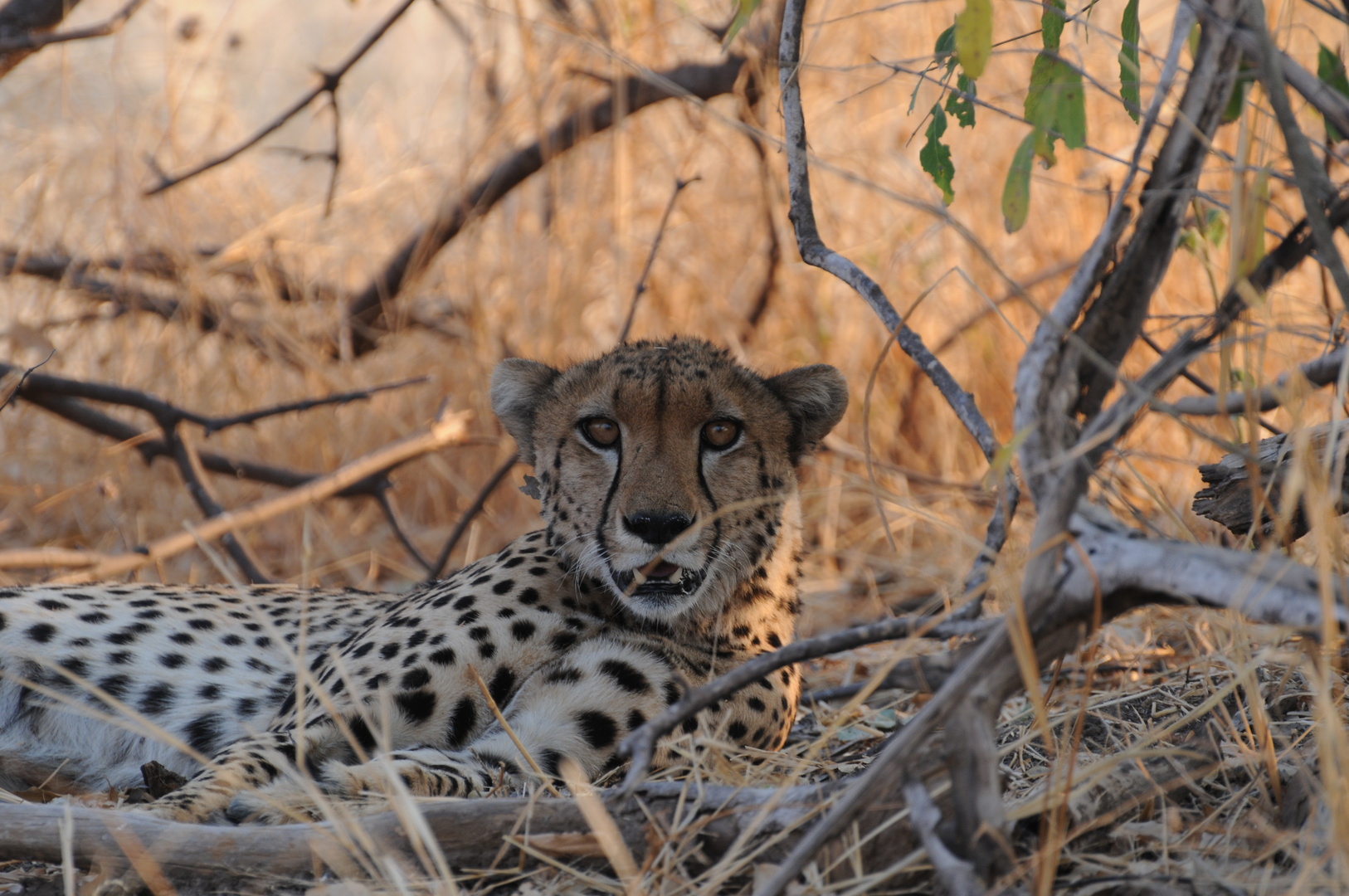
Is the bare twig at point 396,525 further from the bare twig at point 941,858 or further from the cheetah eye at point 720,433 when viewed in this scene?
the bare twig at point 941,858

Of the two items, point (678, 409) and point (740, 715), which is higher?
point (678, 409)

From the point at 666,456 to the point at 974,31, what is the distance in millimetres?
1098

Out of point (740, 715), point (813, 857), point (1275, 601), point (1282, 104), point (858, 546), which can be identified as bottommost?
point (858, 546)

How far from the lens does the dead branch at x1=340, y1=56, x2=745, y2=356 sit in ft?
15.1

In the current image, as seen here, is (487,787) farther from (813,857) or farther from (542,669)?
(813,857)

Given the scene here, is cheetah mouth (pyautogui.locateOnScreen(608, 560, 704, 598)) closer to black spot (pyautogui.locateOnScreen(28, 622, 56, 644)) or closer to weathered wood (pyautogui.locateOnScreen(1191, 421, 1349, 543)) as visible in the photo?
weathered wood (pyautogui.locateOnScreen(1191, 421, 1349, 543))

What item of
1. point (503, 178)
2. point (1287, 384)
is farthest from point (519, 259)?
point (1287, 384)

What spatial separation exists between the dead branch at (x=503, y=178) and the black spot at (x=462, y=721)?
2.97 meters

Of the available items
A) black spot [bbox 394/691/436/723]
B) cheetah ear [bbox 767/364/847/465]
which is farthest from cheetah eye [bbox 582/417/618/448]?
black spot [bbox 394/691/436/723]

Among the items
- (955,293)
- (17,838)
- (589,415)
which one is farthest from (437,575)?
(955,293)

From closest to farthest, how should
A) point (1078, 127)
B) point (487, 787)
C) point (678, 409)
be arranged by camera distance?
point (1078, 127) → point (487, 787) → point (678, 409)

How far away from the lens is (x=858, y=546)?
4.90 metres

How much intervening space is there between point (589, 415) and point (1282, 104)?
5.00 ft

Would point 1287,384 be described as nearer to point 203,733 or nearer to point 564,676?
point 564,676
